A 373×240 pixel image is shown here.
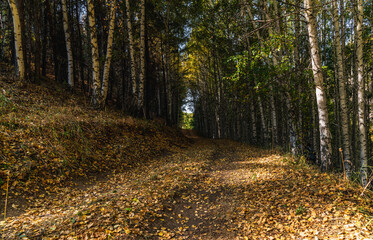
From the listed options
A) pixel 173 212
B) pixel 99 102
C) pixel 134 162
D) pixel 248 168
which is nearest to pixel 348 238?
pixel 173 212

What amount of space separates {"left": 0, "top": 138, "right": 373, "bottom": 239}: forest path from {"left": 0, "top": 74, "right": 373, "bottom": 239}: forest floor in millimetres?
19

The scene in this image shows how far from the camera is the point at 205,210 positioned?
4512 millimetres

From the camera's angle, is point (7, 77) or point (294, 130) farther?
point (7, 77)

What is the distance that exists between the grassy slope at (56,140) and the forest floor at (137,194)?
3cm

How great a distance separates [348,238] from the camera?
296 centimetres

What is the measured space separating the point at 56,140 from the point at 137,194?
12.1ft

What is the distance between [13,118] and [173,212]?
6.22 m

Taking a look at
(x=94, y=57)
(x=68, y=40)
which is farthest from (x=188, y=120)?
(x=94, y=57)

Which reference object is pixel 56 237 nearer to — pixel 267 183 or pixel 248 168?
pixel 267 183

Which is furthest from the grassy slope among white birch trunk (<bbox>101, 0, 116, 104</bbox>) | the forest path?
white birch trunk (<bbox>101, 0, 116, 104</bbox>)

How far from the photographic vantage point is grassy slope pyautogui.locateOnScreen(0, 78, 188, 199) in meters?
5.22

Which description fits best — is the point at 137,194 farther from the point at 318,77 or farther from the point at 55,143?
the point at 318,77

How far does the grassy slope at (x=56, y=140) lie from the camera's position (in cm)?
522

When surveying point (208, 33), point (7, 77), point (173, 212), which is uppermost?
point (208, 33)
